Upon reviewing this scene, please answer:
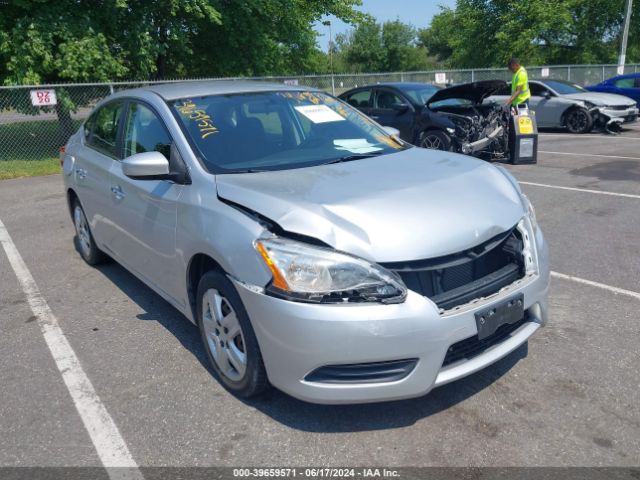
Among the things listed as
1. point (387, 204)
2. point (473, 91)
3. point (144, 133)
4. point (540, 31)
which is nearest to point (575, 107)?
point (473, 91)

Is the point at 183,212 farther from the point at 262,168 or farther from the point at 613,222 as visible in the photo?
the point at 613,222

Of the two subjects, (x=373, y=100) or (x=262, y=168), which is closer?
(x=262, y=168)

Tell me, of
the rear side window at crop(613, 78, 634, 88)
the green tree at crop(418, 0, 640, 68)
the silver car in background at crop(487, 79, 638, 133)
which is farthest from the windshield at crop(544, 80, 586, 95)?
the green tree at crop(418, 0, 640, 68)

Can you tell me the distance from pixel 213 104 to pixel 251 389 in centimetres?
199

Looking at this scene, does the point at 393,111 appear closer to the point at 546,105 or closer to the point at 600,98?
the point at 546,105

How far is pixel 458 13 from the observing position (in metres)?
33.8

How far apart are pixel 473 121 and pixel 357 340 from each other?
8340 mm

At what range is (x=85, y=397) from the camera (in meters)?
3.22

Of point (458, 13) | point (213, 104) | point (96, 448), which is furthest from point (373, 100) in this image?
point (458, 13)

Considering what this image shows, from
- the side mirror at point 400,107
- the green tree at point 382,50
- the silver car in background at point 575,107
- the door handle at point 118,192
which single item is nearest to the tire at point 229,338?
the door handle at point 118,192

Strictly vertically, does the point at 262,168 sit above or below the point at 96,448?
above

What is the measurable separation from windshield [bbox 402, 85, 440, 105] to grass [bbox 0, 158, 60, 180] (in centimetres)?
779

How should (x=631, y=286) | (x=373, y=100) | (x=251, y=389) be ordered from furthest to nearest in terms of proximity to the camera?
(x=373, y=100), (x=631, y=286), (x=251, y=389)

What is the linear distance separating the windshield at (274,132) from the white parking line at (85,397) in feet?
4.89
